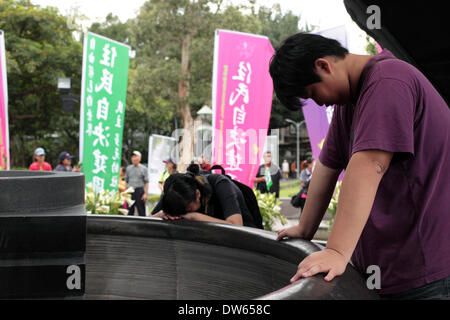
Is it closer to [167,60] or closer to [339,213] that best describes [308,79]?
[339,213]

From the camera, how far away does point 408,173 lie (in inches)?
51.4

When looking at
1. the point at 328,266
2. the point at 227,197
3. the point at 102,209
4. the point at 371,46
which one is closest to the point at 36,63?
the point at 371,46

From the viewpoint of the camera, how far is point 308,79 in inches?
54.4

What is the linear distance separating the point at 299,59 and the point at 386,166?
0.39m

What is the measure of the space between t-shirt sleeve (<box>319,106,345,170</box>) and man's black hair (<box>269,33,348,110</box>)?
0.79ft

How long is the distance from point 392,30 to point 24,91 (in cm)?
2042

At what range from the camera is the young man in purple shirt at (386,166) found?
124 cm

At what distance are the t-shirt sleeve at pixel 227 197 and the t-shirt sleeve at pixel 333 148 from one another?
4.81 ft

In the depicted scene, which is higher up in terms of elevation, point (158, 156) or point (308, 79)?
point (308, 79)

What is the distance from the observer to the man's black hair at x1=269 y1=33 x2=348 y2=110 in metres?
1.37

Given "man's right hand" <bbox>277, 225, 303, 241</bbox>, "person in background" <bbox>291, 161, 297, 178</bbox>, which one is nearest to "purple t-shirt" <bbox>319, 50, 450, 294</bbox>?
"man's right hand" <bbox>277, 225, 303, 241</bbox>

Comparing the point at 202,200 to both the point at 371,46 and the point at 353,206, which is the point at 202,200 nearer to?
the point at 353,206

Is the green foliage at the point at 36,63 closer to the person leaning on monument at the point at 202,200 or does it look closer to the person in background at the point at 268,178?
the person in background at the point at 268,178
